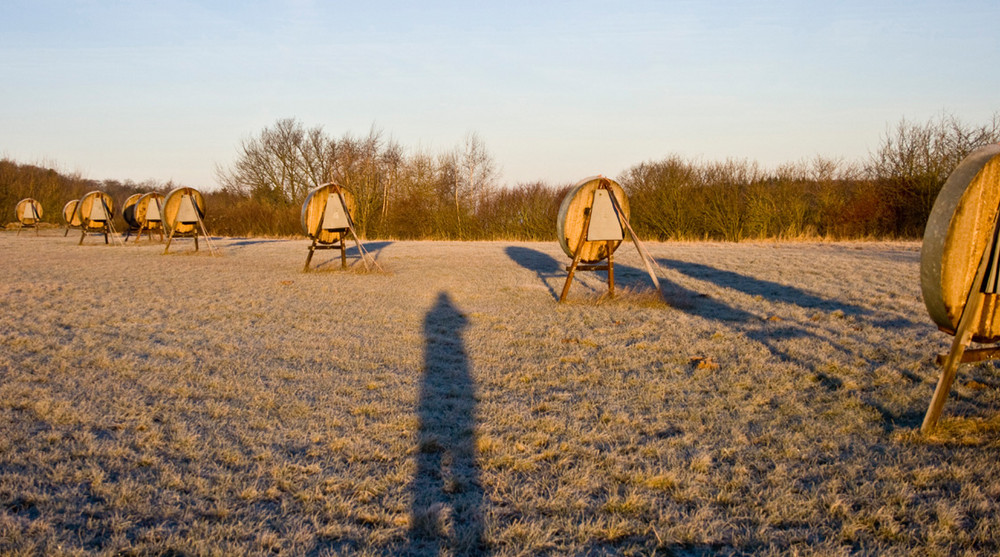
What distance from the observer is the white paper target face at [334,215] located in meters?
15.9

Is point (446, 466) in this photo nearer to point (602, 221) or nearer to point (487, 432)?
point (487, 432)

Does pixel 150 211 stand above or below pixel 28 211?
below

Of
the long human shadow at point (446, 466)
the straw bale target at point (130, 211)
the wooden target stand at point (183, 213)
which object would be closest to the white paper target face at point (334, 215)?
the wooden target stand at point (183, 213)

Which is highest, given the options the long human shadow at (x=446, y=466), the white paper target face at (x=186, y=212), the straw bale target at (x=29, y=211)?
the straw bale target at (x=29, y=211)

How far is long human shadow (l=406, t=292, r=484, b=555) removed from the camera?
10.1 feet

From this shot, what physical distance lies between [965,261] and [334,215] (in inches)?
561

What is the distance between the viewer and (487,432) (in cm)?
454

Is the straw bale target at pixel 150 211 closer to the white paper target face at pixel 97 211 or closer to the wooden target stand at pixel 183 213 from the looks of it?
the white paper target face at pixel 97 211

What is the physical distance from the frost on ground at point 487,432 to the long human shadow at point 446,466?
0.02m

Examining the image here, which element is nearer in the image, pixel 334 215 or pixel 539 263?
pixel 334 215

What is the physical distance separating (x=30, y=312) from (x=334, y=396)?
6860 mm

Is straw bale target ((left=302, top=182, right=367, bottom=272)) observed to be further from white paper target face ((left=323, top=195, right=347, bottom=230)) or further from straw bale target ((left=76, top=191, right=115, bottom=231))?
straw bale target ((left=76, top=191, right=115, bottom=231))

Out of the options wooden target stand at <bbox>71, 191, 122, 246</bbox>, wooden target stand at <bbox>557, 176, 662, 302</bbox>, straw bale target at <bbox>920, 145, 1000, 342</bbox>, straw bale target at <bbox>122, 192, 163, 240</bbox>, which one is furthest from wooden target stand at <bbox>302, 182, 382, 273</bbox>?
wooden target stand at <bbox>71, 191, 122, 246</bbox>

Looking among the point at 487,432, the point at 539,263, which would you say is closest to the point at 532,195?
the point at 539,263
